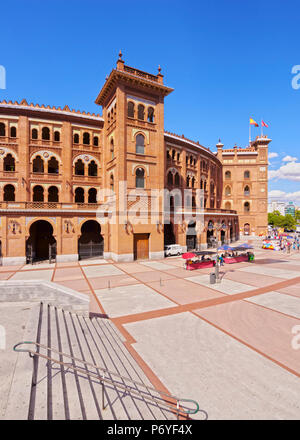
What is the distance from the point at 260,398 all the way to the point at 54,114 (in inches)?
1257

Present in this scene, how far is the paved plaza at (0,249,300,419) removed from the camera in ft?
20.5

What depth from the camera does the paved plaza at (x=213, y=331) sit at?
6.25 m

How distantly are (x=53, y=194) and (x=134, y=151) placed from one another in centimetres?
1234

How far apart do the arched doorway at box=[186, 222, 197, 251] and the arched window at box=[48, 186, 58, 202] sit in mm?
19582

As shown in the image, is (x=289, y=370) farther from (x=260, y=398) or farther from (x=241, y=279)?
(x=241, y=279)

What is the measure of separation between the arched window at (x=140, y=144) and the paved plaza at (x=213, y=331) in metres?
15.3

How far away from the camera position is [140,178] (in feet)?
91.6

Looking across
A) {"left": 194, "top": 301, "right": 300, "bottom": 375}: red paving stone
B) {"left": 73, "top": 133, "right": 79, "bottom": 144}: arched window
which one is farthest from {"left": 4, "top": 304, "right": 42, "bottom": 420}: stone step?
{"left": 73, "top": 133, "right": 79, "bottom": 144}: arched window

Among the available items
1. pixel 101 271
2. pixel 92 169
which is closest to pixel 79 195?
pixel 92 169

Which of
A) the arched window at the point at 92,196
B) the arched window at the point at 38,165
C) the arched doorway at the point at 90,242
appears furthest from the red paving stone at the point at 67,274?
the arched window at the point at 38,165

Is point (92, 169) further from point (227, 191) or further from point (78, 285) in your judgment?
point (227, 191)

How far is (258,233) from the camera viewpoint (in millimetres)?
49469

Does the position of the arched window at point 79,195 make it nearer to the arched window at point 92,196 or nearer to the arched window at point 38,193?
the arched window at point 92,196

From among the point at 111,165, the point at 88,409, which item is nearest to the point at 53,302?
the point at 88,409
